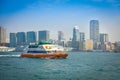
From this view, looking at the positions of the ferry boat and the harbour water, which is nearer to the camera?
the harbour water

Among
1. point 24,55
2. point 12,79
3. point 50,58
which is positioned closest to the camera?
point 12,79

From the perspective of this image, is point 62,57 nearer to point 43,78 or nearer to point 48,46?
point 48,46

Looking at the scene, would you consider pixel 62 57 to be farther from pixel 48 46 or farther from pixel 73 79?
pixel 73 79

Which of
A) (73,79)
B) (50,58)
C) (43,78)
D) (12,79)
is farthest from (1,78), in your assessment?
(50,58)

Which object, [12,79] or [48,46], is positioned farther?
[48,46]

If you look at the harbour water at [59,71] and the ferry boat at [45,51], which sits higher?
the ferry boat at [45,51]

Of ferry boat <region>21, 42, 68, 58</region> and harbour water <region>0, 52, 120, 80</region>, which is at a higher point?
ferry boat <region>21, 42, 68, 58</region>

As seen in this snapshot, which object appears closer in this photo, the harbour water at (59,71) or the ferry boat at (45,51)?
the harbour water at (59,71)

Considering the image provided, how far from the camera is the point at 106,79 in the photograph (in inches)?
1310

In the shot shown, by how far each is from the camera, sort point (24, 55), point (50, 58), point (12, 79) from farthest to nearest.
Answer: point (24, 55) < point (50, 58) < point (12, 79)

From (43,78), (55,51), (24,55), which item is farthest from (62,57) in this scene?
(43,78)

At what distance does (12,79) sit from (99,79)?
999 cm

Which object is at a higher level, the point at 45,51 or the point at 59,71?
the point at 45,51

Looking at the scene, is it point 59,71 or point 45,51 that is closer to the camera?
point 59,71
